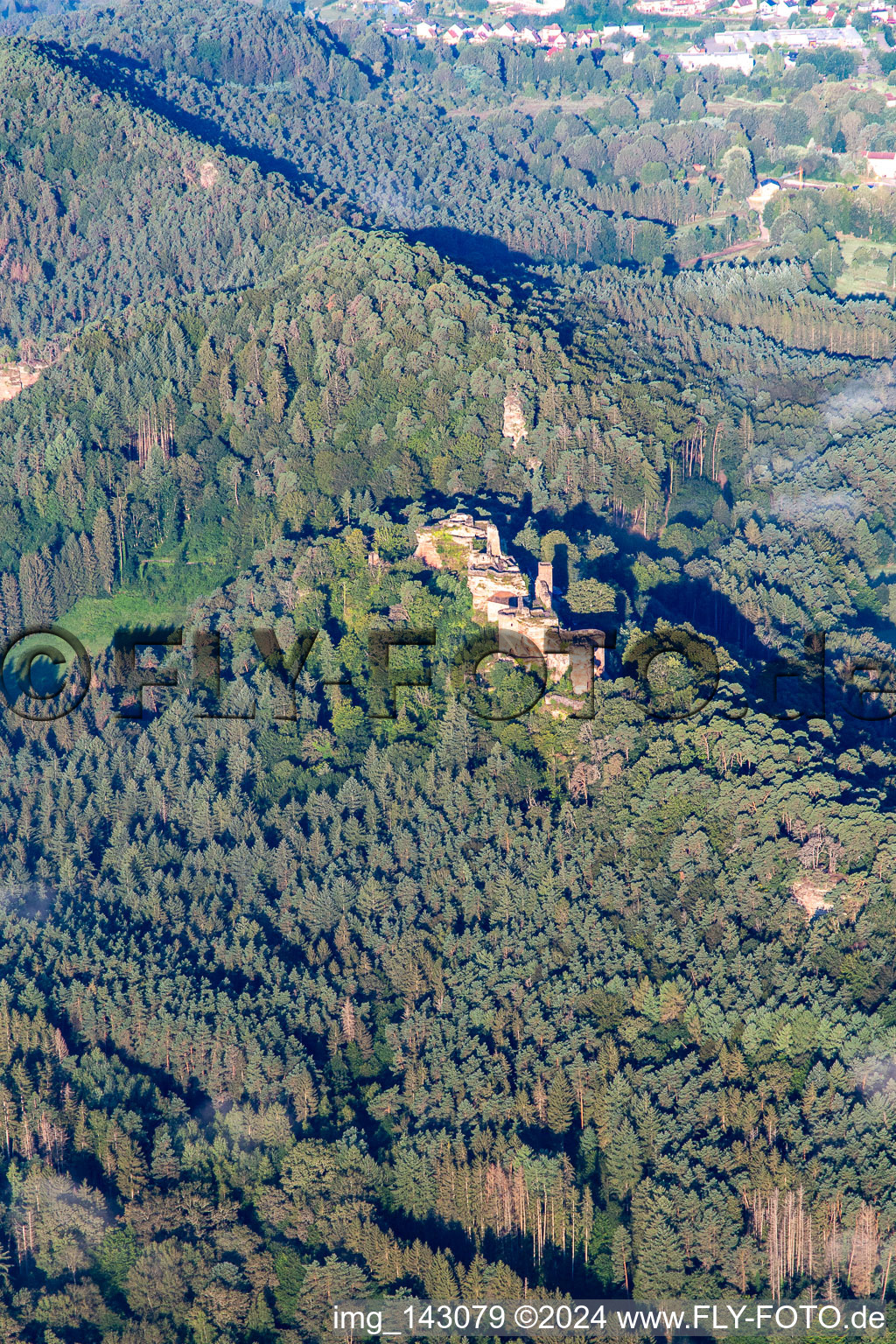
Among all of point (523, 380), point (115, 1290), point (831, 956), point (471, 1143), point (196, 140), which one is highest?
point (196, 140)

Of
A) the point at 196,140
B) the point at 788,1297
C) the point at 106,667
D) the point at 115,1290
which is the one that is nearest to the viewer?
the point at 788,1297

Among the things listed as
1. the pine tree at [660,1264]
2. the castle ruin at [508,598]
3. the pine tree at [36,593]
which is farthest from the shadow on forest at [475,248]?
the pine tree at [660,1264]

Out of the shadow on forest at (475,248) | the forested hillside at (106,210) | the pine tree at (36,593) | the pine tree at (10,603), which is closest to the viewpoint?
the pine tree at (36,593)

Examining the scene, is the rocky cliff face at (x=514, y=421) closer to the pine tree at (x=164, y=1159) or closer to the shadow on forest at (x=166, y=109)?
the pine tree at (x=164, y=1159)

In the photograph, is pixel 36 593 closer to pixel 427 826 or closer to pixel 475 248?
pixel 427 826

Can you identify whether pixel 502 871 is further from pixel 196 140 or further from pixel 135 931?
pixel 196 140

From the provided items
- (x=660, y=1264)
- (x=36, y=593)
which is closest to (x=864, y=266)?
(x=36, y=593)

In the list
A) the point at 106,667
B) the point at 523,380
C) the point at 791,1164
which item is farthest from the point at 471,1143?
the point at 523,380
